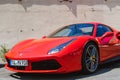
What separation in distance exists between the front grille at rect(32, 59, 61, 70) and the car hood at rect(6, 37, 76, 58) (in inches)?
6.2

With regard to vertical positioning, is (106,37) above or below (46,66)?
above

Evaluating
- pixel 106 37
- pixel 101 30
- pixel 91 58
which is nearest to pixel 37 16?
pixel 101 30

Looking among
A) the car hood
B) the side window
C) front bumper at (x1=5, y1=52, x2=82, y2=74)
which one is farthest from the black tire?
Answer: the side window

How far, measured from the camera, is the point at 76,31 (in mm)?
8680

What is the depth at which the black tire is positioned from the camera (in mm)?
7859

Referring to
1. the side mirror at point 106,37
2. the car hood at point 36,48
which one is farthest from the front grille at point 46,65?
the side mirror at point 106,37

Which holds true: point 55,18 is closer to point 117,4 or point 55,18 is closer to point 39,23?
point 39,23

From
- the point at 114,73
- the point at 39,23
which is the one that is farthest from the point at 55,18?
the point at 114,73

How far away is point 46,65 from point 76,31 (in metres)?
1.51

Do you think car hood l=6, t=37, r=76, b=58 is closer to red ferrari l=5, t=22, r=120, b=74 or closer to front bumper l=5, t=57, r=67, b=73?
red ferrari l=5, t=22, r=120, b=74

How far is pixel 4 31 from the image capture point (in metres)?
13.7

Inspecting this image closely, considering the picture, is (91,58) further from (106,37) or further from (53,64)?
(53,64)

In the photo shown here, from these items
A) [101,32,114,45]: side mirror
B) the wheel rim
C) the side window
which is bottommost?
the wheel rim

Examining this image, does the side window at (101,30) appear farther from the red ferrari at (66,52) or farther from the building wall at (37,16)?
the building wall at (37,16)
